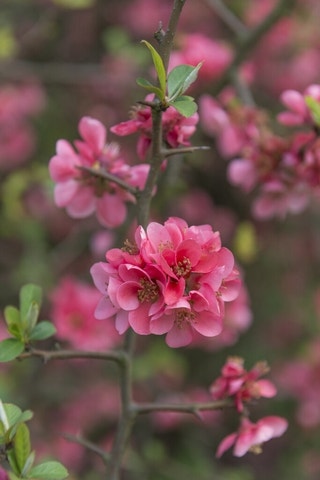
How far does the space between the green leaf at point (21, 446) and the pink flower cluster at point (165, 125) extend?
15.2 inches

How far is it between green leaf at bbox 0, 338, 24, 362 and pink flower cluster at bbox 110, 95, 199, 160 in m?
0.29

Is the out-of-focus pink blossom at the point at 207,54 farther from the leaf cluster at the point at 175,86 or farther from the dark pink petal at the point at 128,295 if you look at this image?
the dark pink petal at the point at 128,295

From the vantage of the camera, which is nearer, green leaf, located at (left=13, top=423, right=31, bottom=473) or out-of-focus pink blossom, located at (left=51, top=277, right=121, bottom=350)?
green leaf, located at (left=13, top=423, right=31, bottom=473)

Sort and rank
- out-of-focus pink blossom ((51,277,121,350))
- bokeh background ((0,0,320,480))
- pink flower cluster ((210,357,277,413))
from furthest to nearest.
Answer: bokeh background ((0,0,320,480)), out-of-focus pink blossom ((51,277,121,350)), pink flower cluster ((210,357,277,413))

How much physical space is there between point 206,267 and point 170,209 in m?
1.69

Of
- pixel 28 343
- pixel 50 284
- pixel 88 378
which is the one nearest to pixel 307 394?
pixel 88 378

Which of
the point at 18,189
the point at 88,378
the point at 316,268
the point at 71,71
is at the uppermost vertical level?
the point at 71,71

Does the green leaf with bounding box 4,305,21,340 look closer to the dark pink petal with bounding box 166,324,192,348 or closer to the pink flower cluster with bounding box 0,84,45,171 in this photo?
the dark pink petal with bounding box 166,324,192,348

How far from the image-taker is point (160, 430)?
249cm

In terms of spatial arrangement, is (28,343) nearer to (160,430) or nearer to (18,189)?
(18,189)

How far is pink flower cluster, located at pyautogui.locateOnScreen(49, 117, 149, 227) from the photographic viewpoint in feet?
3.65

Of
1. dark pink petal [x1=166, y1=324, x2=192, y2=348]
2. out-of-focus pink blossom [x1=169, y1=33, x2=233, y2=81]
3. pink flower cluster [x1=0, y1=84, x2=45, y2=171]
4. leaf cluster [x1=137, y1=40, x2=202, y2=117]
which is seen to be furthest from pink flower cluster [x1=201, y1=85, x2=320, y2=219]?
pink flower cluster [x1=0, y1=84, x2=45, y2=171]

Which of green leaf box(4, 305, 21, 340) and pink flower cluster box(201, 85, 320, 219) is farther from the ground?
green leaf box(4, 305, 21, 340)

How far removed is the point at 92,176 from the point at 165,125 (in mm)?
184
